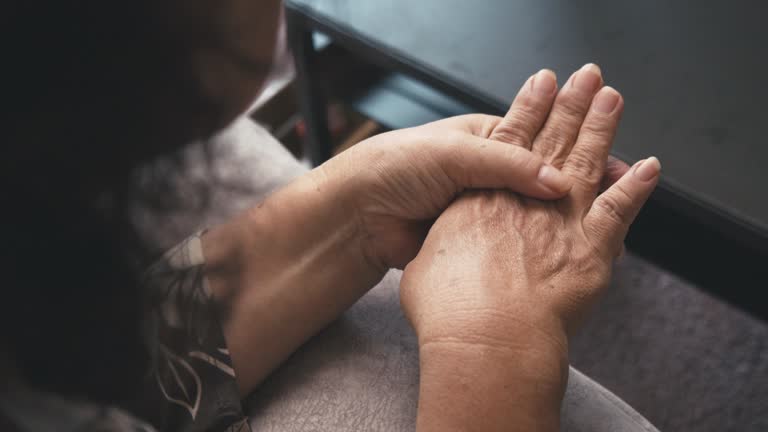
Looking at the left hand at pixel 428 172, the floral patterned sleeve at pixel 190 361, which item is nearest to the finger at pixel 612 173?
the left hand at pixel 428 172

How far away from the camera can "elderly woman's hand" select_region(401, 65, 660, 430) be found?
0.61 meters

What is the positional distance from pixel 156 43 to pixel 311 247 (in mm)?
439

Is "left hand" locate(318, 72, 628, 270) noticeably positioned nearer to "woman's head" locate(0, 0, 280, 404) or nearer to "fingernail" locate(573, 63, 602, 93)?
"fingernail" locate(573, 63, 602, 93)

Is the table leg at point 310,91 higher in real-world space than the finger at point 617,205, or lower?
lower

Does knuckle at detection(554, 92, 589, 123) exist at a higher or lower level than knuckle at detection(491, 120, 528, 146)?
higher

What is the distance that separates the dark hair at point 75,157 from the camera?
1.03ft

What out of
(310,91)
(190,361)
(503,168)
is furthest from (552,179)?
(310,91)

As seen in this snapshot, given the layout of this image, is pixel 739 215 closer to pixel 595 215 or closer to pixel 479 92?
pixel 595 215

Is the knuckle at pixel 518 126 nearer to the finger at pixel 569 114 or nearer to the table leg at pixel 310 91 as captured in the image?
the finger at pixel 569 114

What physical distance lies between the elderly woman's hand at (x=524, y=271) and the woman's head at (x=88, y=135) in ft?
1.05

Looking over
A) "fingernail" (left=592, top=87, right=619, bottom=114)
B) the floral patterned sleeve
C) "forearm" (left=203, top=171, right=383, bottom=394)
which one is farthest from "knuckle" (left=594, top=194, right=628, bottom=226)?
the floral patterned sleeve

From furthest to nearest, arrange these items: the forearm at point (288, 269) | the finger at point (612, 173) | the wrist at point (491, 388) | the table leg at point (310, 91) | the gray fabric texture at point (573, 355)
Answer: the table leg at point (310, 91) < the finger at point (612, 173) < the forearm at point (288, 269) < the wrist at point (491, 388) < the gray fabric texture at point (573, 355)

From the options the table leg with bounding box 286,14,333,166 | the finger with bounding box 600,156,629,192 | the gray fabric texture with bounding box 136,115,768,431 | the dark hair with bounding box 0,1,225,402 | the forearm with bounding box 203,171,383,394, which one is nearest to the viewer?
the dark hair with bounding box 0,1,225,402

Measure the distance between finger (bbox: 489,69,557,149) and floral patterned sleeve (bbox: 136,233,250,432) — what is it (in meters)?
0.39
